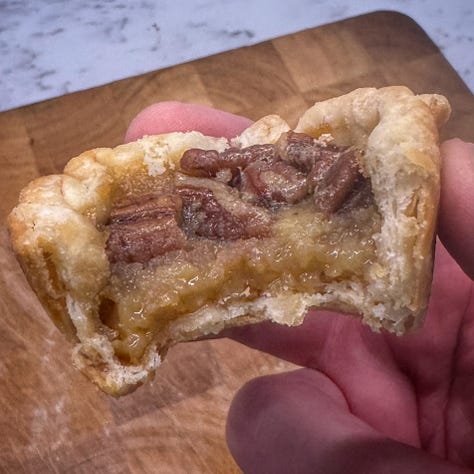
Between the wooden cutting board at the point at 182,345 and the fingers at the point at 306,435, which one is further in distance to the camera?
the wooden cutting board at the point at 182,345

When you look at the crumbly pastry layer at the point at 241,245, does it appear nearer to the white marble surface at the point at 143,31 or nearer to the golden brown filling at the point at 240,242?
the golden brown filling at the point at 240,242

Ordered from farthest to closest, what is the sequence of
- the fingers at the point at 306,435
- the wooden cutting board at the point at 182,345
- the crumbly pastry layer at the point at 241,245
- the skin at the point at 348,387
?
the wooden cutting board at the point at 182,345, the skin at the point at 348,387, the fingers at the point at 306,435, the crumbly pastry layer at the point at 241,245

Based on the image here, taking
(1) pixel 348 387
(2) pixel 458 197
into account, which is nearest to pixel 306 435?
(1) pixel 348 387

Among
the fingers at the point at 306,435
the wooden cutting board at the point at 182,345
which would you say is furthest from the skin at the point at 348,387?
the wooden cutting board at the point at 182,345

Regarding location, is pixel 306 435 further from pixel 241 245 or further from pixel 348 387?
pixel 241 245

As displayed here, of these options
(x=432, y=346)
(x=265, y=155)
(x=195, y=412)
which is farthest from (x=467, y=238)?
(x=195, y=412)

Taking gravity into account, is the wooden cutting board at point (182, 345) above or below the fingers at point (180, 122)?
below

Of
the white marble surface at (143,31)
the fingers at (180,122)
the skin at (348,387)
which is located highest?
the fingers at (180,122)
